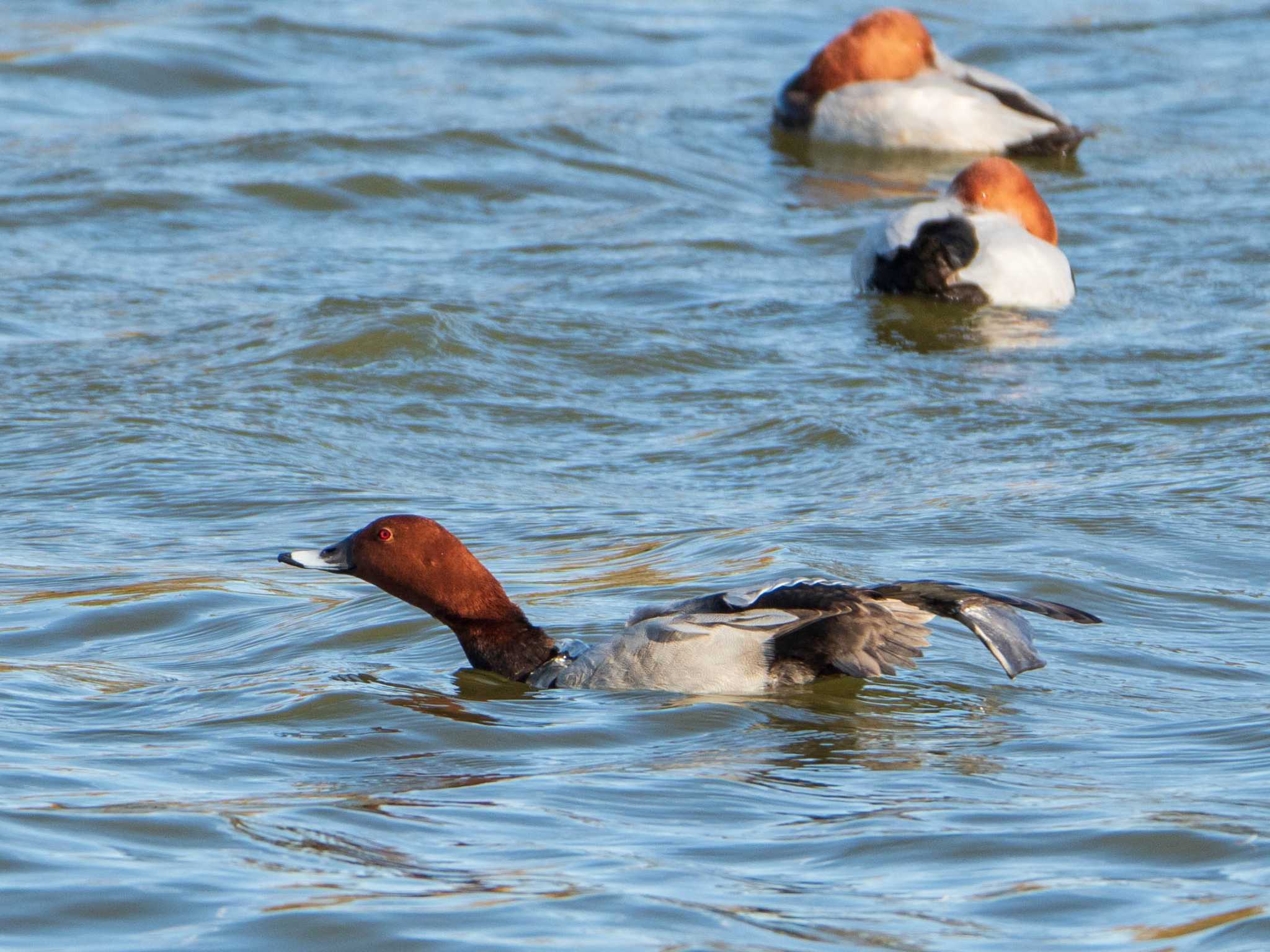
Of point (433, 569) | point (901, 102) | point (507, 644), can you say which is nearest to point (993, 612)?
point (507, 644)

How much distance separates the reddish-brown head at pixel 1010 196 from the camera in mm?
11680

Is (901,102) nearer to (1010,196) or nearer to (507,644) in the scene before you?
(1010,196)

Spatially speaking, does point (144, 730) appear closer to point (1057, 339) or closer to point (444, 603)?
point (444, 603)

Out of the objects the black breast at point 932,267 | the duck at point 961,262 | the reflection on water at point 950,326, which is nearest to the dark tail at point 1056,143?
the duck at point 961,262

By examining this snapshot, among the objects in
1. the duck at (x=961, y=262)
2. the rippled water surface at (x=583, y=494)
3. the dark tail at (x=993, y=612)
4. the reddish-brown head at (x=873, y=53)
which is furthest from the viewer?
the reddish-brown head at (x=873, y=53)

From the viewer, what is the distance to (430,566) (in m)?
6.19

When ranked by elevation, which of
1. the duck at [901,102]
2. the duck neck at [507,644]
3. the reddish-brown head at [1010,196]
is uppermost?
the duck at [901,102]

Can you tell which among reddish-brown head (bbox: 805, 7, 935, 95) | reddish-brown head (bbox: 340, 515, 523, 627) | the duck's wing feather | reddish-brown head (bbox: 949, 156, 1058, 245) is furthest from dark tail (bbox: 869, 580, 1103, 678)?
reddish-brown head (bbox: 805, 7, 935, 95)

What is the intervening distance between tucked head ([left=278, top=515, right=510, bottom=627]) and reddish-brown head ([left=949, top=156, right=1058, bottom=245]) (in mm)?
6224

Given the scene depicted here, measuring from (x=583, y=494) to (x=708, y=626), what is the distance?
2.42 m

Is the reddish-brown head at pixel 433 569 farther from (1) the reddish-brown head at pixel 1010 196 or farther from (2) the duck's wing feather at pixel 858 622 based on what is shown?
(1) the reddish-brown head at pixel 1010 196

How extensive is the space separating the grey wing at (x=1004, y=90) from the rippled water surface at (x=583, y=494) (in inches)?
18.1

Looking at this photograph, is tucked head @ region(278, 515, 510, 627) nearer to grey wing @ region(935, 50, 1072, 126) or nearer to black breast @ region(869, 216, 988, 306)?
black breast @ region(869, 216, 988, 306)

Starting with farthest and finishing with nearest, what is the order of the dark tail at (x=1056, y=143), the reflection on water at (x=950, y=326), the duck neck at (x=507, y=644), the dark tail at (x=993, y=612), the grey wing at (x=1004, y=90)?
the grey wing at (x=1004, y=90)
the dark tail at (x=1056, y=143)
the reflection on water at (x=950, y=326)
the duck neck at (x=507, y=644)
the dark tail at (x=993, y=612)
